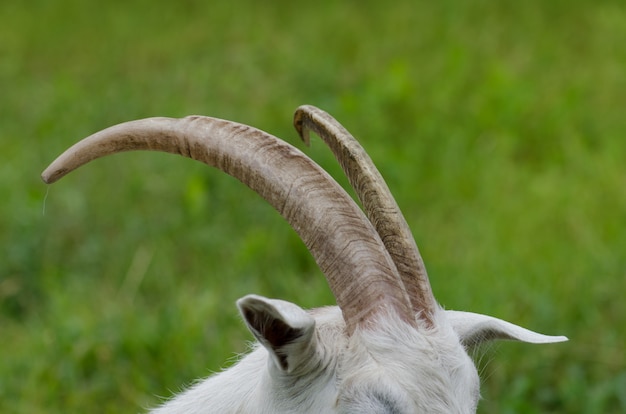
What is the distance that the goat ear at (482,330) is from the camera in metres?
3.47

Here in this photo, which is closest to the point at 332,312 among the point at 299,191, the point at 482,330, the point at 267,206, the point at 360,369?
the point at 360,369

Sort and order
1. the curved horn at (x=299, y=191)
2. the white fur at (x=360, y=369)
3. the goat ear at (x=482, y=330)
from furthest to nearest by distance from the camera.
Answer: the goat ear at (x=482, y=330)
the curved horn at (x=299, y=191)
the white fur at (x=360, y=369)

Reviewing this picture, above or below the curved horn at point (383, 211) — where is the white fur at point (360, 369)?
below

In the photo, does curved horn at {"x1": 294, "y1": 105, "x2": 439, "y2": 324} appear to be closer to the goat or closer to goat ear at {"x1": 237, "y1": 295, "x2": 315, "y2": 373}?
the goat

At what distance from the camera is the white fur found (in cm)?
288

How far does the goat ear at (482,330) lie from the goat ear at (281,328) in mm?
718

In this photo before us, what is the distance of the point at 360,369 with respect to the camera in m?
A: 2.97

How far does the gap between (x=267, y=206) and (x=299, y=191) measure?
446 centimetres

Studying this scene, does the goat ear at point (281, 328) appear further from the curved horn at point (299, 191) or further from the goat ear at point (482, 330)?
the goat ear at point (482, 330)

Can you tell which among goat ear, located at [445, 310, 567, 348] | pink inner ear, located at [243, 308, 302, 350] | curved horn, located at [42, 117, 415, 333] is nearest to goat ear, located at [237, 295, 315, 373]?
pink inner ear, located at [243, 308, 302, 350]

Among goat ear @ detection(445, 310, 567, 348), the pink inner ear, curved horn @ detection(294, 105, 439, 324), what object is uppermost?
curved horn @ detection(294, 105, 439, 324)

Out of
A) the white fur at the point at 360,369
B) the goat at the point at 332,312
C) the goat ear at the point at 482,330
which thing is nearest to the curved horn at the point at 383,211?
the goat at the point at 332,312

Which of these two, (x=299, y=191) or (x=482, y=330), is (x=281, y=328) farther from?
(x=482, y=330)

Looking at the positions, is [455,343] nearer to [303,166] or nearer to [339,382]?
[339,382]
